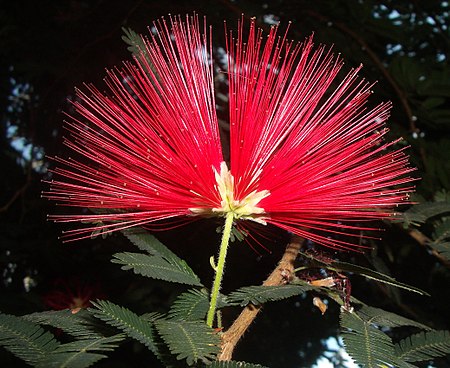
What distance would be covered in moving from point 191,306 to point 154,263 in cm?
13

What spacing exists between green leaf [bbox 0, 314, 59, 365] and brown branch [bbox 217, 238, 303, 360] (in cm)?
33

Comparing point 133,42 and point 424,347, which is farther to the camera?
point 133,42

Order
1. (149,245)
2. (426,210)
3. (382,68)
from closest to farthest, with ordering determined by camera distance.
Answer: (149,245), (426,210), (382,68)

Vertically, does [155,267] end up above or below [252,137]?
below

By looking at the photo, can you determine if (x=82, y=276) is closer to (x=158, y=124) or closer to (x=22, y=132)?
(x=22, y=132)

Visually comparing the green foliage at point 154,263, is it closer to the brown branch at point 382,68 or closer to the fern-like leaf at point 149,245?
the fern-like leaf at point 149,245

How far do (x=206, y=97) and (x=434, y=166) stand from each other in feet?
3.75

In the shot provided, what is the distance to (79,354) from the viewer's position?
0.85 m

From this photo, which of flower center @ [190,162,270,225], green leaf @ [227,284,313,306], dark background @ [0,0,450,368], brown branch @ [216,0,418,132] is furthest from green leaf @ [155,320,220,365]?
brown branch @ [216,0,418,132]

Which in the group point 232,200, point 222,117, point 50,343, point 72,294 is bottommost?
point 72,294

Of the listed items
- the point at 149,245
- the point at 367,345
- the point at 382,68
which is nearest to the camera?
the point at 367,345

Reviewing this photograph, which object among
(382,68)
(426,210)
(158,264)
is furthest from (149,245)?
(382,68)

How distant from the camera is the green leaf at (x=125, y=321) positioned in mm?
860

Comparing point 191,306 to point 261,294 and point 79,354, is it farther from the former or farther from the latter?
point 79,354
